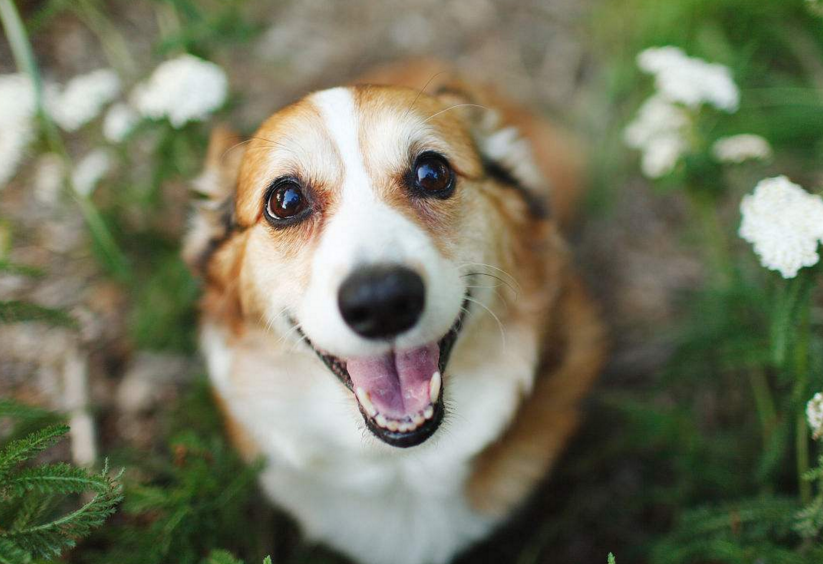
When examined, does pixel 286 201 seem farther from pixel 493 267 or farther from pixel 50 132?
pixel 50 132

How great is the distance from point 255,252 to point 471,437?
1.09m

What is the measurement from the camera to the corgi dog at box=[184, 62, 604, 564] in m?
1.77

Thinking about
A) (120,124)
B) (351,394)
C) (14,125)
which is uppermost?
(120,124)

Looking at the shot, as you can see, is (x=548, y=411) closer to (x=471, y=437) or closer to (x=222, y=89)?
(x=471, y=437)

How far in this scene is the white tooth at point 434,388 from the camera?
187 cm

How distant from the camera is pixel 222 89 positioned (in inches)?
98.3

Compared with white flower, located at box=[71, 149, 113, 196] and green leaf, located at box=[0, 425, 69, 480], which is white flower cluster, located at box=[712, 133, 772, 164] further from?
white flower, located at box=[71, 149, 113, 196]

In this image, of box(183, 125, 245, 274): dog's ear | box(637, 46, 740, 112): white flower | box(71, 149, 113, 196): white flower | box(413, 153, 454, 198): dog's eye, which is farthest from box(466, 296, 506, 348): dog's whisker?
box(71, 149, 113, 196): white flower

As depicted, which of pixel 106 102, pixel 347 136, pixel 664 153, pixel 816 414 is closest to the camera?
pixel 816 414

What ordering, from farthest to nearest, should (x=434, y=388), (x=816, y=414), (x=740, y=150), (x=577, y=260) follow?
(x=577, y=260)
(x=740, y=150)
(x=434, y=388)
(x=816, y=414)

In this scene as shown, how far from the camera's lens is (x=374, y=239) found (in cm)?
171

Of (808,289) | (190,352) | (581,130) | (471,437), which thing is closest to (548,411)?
(471,437)

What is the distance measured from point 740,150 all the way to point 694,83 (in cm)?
34

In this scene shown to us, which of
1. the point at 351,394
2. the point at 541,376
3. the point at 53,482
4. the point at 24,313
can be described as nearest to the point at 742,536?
the point at 541,376
